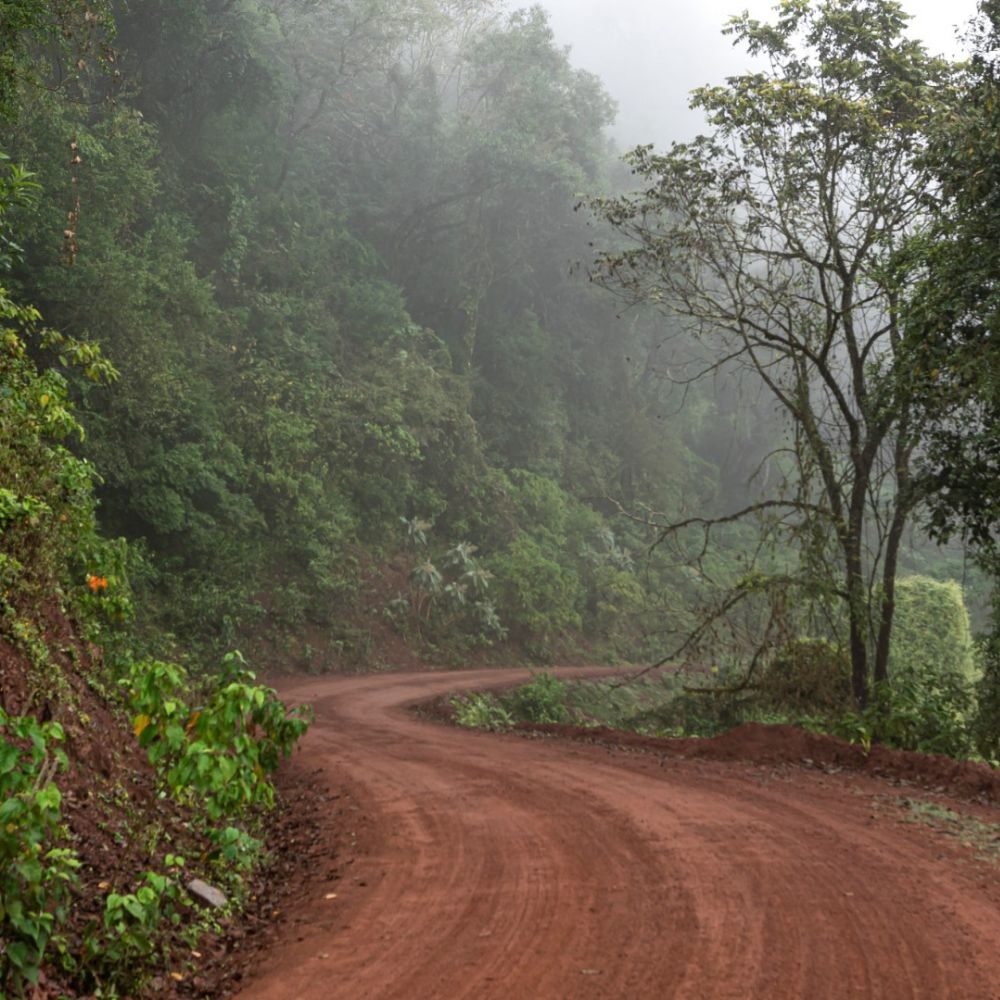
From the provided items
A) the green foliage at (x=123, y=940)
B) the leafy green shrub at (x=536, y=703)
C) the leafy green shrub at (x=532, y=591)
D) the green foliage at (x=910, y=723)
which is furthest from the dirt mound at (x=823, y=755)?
the leafy green shrub at (x=532, y=591)

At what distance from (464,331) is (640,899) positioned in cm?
3383

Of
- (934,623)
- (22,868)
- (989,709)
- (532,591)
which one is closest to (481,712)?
(989,709)

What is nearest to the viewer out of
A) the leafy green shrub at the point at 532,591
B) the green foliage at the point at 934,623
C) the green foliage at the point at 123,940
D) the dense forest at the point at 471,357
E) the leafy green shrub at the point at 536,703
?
the green foliage at the point at 123,940

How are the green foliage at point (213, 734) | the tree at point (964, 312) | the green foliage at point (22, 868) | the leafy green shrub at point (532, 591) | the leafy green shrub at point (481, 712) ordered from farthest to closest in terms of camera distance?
the leafy green shrub at point (532, 591) < the leafy green shrub at point (481, 712) < the tree at point (964, 312) < the green foliage at point (213, 734) < the green foliage at point (22, 868)

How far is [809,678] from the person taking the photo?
13.2 metres

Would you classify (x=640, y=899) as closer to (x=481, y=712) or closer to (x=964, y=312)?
(x=964, y=312)

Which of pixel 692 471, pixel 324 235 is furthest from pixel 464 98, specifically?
pixel 692 471

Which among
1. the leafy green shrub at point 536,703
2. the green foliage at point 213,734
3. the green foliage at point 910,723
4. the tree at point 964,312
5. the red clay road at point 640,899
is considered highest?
the tree at point 964,312

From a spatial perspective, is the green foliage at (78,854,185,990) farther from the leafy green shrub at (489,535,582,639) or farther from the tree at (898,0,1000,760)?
the leafy green shrub at (489,535,582,639)

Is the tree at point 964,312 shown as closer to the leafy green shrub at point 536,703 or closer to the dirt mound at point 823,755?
the dirt mound at point 823,755

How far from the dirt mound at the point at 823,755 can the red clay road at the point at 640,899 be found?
87 cm

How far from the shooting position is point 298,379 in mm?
27062

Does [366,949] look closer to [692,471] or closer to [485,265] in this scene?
[485,265]

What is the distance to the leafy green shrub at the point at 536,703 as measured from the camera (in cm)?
1738
